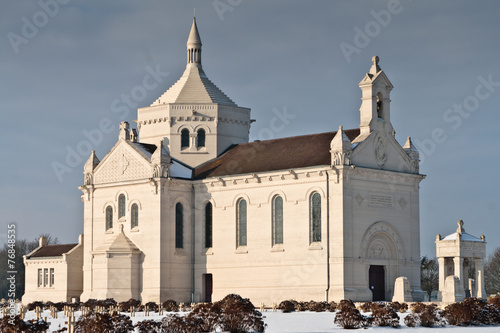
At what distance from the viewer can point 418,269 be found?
257 feet

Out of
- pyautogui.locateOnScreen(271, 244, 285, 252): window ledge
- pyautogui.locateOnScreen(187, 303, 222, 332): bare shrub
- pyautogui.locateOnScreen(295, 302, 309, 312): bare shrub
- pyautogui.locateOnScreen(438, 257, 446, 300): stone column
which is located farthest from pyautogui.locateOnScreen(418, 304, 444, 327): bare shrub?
pyautogui.locateOnScreen(271, 244, 285, 252): window ledge

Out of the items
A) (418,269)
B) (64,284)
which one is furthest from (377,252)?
(64,284)

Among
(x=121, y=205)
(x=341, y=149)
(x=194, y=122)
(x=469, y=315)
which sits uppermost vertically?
(x=194, y=122)

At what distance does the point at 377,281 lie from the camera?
7619cm

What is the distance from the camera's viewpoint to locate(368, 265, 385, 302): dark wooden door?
249ft

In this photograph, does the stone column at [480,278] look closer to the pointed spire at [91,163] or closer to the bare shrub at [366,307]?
the bare shrub at [366,307]

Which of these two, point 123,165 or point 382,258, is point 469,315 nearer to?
point 382,258

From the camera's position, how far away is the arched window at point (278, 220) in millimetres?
76938

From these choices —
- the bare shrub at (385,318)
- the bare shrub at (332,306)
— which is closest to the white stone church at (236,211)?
the bare shrub at (332,306)

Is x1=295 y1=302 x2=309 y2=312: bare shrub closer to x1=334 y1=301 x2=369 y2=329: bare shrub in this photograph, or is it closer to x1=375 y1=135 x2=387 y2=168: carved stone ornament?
x1=375 y1=135 x2=387 y2=168: carved stone ornament

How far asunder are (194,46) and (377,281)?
1157 inches

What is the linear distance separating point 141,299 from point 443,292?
2475 centimetres

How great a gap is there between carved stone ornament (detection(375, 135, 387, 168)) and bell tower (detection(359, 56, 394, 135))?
0.86 meters

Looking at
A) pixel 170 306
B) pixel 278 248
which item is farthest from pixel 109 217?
pixel 278 248
